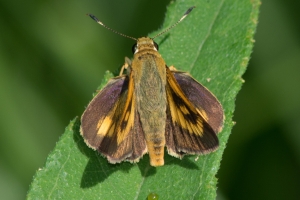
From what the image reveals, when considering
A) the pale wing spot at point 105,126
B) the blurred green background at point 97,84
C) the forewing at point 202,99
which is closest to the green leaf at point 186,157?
the forewing at point 202,99

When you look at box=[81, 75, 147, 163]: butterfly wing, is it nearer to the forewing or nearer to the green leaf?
the green leaf

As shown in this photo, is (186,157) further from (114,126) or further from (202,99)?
(114,126)

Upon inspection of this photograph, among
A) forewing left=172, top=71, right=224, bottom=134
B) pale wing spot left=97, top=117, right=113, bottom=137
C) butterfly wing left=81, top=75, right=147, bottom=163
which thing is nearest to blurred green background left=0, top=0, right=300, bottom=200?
forewing left=172, top=71, right=224, bottom=134

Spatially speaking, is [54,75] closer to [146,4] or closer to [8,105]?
[8,105]

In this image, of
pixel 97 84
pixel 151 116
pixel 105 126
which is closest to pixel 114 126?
pixel 105 126

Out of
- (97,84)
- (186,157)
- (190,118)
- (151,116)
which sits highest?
(151,116)

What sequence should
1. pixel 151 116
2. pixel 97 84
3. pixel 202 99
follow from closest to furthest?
pixel 151 116, pixel 202 99, pixel 97 84
